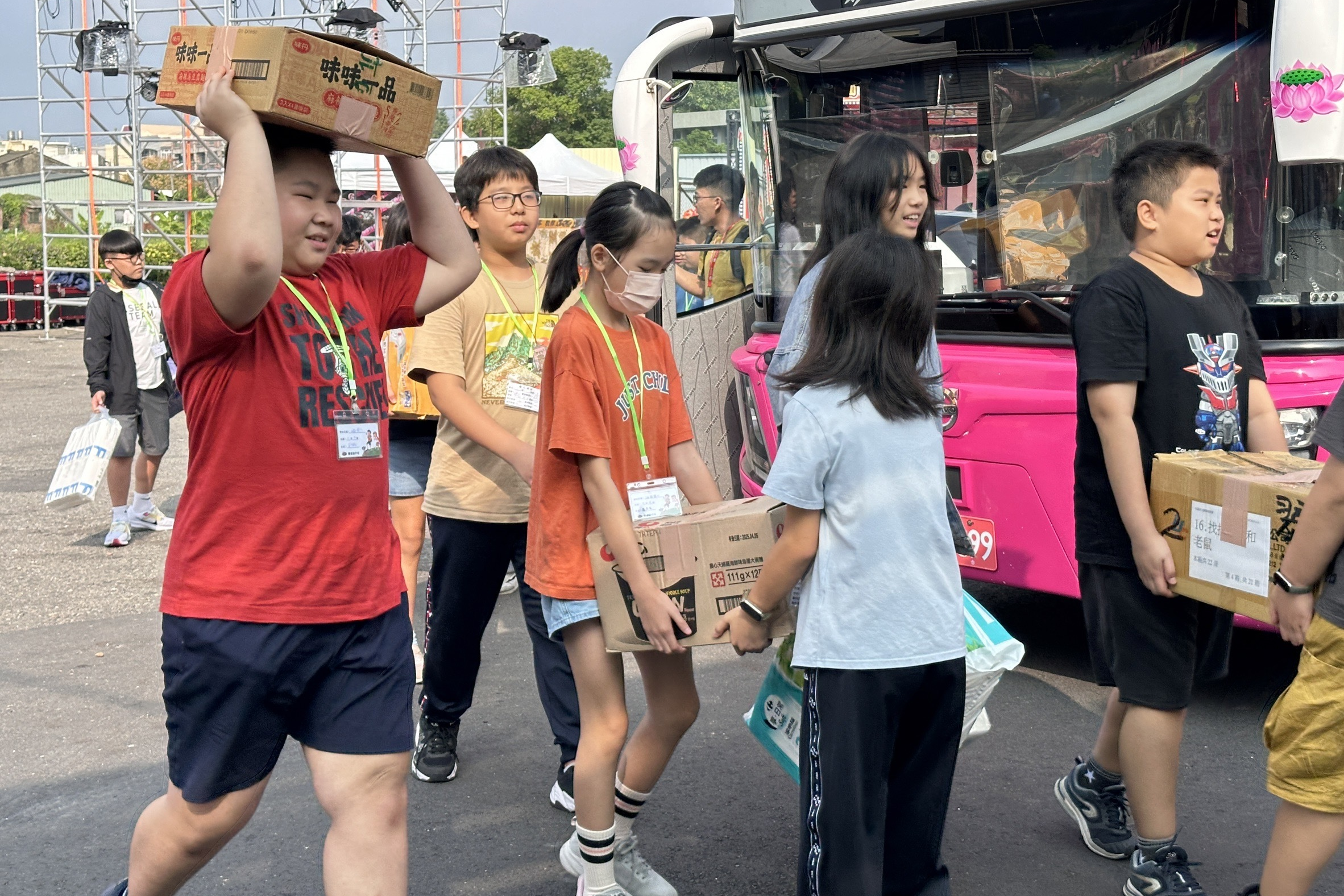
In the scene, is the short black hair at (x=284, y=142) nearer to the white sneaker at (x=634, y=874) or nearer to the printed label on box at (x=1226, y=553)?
the white sneaker at (x=634, y=874)

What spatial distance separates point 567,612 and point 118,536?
19.7ft

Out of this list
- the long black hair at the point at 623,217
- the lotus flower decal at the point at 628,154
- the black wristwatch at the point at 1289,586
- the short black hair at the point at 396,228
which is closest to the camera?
the black wristwatch at the point at 1289,586

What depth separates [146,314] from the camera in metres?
8.34

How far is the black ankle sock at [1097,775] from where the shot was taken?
12.0 ft

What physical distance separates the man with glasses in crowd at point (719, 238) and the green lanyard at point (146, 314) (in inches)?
147

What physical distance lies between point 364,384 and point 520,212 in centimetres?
163

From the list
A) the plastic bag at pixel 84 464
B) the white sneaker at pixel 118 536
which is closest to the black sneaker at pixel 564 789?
the plastic bag at pixel 84 464

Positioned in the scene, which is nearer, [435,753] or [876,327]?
[876,327]

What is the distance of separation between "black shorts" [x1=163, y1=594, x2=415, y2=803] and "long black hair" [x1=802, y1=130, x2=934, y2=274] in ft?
5.03

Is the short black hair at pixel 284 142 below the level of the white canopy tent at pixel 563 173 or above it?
below

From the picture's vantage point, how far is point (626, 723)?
10.4 feet

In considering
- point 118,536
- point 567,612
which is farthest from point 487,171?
point 118,536

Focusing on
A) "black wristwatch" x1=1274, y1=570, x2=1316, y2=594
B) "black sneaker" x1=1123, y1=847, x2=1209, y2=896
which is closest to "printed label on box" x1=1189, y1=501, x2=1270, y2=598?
"black wristwatch" x1=1274, y1=570, x2=1316, y2=594

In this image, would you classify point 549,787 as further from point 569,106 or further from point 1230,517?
point 569,106
